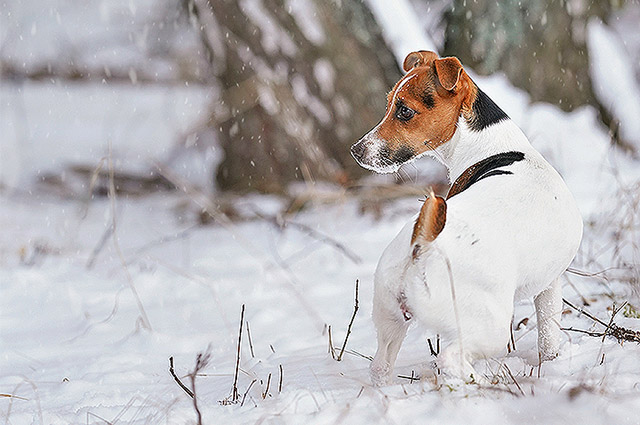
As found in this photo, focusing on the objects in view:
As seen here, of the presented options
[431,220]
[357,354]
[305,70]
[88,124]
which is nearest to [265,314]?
[357,354]

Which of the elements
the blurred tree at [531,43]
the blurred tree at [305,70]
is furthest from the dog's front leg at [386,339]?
the blurred tree at [531,43]

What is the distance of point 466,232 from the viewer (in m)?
2.14

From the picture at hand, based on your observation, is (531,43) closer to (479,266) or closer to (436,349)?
(436,349)

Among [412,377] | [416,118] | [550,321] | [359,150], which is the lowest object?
[412,377]

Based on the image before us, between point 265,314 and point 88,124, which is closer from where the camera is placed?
point 265,314

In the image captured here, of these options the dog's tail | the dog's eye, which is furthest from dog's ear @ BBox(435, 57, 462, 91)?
the dog's tail

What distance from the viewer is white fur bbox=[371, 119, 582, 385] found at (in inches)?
83.2

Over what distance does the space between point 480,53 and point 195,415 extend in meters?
5.30

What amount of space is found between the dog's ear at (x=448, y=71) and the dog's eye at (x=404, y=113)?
15 centimetres

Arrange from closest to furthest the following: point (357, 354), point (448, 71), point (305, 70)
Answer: point (448, 71) → point (357, 354) → point (305, 70)

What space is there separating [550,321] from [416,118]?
0.84 m

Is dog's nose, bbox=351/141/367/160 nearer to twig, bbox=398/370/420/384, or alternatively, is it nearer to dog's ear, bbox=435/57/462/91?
dog's ear, bbox=435/57/462/91

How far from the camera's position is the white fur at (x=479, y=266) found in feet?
6.93

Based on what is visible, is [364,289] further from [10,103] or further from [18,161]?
[10,103]
